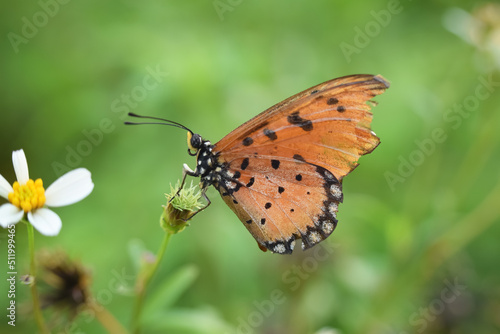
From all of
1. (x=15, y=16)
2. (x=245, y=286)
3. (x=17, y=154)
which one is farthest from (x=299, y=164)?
(x=15, y=16)

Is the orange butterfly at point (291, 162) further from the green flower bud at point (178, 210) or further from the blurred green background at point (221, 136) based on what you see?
the blurred green background at point (221, 136)

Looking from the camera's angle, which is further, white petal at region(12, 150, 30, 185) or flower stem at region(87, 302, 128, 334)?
flower stem at region(87, 302, 128, 334)

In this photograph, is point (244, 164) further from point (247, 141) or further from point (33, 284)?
point (33, 284)

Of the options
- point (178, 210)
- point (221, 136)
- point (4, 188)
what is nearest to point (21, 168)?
point (4, 188)

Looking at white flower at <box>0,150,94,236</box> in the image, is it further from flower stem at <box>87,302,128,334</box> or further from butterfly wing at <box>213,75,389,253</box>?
butterfly wing at <box>213,75,389,253</box>

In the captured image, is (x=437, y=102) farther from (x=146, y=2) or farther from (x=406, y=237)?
(x=146, y=2)

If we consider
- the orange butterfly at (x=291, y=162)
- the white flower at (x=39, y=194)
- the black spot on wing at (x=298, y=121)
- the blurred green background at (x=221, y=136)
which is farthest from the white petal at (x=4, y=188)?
the blurred green background at (x=221, y=136)

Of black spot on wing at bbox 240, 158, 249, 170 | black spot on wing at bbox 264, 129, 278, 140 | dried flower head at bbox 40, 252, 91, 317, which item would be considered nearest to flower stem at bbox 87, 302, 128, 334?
dried flower head at bbox 40, 252, 91, 317
